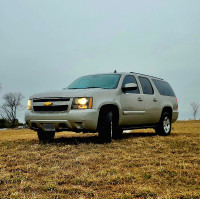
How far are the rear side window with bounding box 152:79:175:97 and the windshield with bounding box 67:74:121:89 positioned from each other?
2500mm

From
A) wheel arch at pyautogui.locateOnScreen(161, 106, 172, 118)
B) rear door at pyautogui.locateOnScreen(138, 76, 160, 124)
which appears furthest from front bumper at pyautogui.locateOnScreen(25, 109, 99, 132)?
wheel arch at pyautogui.locateOnScreen(161, 106, 172, 118)

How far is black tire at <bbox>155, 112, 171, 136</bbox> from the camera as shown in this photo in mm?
10703

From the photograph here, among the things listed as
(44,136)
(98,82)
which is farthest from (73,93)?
(44,136)

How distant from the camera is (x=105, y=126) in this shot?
7652 millimetres

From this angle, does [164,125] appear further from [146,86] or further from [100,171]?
[100,171]

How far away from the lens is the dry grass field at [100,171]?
418 centimetres

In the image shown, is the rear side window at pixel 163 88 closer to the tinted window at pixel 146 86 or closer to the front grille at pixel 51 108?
the tinted window at pixel 146 86

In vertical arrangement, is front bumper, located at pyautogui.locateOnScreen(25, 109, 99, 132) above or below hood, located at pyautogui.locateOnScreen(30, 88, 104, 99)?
below

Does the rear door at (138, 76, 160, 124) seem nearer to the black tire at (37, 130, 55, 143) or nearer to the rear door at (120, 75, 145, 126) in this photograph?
the rear door at (120, 75, 145, 126)

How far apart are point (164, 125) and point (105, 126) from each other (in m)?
3.85

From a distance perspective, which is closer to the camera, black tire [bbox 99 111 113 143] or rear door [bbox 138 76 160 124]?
black tire [bbox 99 111 113 143]

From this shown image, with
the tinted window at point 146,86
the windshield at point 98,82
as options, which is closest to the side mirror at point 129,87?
the windshield at point 98,82

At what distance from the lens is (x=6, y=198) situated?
13.1 ft

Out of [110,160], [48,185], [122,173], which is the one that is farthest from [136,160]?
[48,185]
